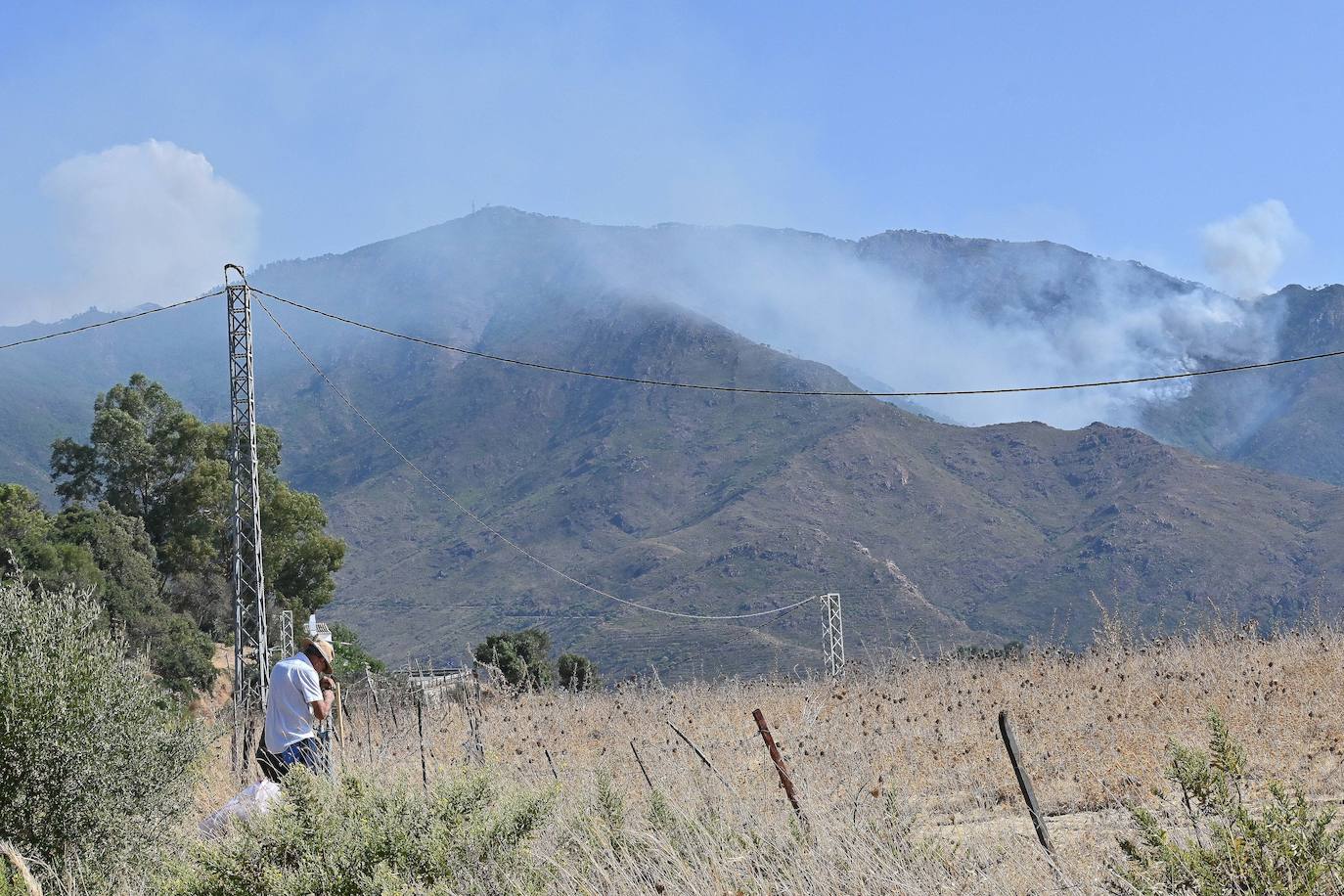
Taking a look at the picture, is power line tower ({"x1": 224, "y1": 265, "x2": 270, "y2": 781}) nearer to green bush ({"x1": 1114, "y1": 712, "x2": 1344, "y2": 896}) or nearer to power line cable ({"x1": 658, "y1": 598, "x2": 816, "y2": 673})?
green bush ({"x1": 1114, "y1": 712, "x2": 1344, "y2": 896})

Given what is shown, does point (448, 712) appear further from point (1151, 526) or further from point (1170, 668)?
point (1151, 526)

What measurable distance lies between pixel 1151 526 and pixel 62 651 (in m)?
138

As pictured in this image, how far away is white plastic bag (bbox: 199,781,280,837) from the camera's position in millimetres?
8289

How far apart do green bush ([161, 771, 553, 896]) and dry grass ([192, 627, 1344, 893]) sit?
26 cm

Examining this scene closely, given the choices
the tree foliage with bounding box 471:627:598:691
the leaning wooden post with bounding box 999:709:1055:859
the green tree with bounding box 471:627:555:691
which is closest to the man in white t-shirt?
the leaning wooden post with bounding box 999:709:1055:859

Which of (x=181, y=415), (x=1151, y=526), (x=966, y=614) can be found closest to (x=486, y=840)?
(x=181, y=415)

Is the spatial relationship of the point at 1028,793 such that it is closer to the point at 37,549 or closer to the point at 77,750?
the point at 77,750

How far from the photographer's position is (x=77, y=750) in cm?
932

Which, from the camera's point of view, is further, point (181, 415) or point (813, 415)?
point (813, 415)

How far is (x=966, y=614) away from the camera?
4579 inches

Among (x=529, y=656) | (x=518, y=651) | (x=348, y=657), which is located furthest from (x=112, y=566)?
(x=529, y=656)

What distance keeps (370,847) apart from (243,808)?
1838mm

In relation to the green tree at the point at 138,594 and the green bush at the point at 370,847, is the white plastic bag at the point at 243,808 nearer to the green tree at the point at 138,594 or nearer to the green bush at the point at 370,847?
the green bush at the point at 370,847

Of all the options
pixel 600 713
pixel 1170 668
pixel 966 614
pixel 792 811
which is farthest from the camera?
pixel 966 614
